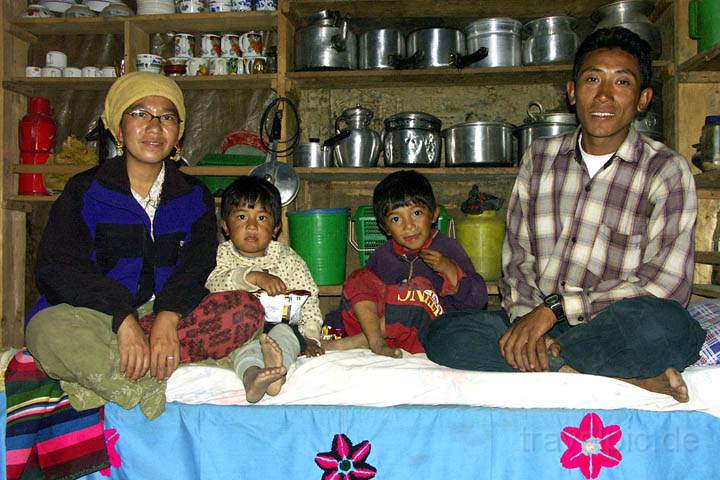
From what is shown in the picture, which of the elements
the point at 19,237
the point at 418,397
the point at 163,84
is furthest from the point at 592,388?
the point at 19,237

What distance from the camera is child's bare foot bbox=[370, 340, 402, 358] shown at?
6.19ft

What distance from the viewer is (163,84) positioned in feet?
6.10

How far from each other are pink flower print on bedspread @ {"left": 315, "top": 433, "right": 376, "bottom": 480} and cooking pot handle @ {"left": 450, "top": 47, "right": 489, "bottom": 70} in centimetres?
201

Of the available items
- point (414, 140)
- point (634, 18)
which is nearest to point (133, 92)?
point (414, 140)

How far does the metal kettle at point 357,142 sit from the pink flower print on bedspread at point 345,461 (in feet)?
5.66

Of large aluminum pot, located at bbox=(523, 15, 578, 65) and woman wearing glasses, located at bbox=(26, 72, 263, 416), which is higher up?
large aluminum pot, located at bbox=(523, 15, 578, 65)

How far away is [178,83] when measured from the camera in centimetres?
318

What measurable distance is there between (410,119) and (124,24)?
1.65m

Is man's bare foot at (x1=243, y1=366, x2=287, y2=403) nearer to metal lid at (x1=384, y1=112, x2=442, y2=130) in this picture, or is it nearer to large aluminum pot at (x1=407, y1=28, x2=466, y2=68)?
metal lid at (x1=384, y1=112, x2=442, y2=130)

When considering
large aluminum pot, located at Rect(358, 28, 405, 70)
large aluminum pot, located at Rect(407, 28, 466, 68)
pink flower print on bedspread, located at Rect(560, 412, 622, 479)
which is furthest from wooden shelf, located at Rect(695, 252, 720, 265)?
large aluminum pot, located at Rect(358, 28, 405, 70)

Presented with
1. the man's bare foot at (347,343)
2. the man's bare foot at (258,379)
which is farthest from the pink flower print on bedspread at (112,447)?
the man's bare foot at (347,343)

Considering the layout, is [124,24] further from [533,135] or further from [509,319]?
[509,319]

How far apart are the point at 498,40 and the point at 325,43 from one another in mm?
866

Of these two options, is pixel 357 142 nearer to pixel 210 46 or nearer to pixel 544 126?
pixel 544 126
